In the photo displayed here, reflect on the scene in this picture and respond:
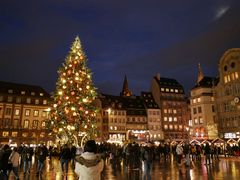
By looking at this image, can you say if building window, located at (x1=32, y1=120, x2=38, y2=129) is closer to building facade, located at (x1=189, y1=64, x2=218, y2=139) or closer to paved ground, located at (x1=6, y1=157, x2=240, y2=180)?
building facade, located at (x1=189, y1=64, x2=218, y2=139)

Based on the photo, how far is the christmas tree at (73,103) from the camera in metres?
27.1

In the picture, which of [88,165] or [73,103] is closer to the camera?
[88,165]

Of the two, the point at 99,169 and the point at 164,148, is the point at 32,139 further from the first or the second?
the point at 99,169

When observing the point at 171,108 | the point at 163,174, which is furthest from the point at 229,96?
the point at 163,174

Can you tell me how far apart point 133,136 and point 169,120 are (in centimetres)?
1692

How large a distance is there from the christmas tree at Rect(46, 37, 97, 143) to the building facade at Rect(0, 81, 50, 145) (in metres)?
39.6

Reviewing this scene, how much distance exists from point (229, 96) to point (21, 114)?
2210 inches

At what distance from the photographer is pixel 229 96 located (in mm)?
60812

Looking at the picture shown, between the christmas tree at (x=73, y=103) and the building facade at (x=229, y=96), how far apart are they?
137 ft

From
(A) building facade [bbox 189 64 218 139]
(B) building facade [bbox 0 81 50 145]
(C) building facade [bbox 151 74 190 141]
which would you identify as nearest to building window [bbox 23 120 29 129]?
(B) building facade [bbox 0 81 50 145]

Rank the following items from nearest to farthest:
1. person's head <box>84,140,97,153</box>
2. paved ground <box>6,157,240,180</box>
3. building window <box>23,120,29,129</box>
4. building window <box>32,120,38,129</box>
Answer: person's head <box>84,140,97,153</box> → paved ground <box>6,157,240,180</box> → building window <box>23,120,29,129</box> → building window <box>32,120,38,129</box>

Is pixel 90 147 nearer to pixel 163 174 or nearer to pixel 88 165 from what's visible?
pixel 88 165

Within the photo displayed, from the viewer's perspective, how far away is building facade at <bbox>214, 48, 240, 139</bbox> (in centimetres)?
5836

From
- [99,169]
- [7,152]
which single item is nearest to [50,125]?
[7,152]
